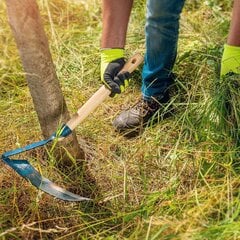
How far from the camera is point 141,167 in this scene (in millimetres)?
1715

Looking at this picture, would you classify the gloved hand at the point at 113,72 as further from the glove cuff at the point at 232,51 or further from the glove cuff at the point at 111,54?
the glove cuff at the point at 232,51

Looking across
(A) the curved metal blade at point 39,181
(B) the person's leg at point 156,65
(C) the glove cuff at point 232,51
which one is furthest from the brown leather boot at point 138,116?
(A) the curved metal blade at point 39,181

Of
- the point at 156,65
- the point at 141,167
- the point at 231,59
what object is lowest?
the point at 141,167

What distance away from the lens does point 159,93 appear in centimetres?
208

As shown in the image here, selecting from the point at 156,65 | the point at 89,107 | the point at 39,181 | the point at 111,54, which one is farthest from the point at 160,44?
the point at 39,181

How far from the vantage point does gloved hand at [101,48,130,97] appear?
5.84 feet

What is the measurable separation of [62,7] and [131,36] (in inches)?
24.5

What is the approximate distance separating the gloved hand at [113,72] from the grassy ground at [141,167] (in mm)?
237

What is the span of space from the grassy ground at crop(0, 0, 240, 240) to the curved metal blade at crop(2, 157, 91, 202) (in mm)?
39

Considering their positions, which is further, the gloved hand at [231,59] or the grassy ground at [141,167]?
the gloved hand at [231,59]

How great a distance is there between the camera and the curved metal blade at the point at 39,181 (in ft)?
5.00

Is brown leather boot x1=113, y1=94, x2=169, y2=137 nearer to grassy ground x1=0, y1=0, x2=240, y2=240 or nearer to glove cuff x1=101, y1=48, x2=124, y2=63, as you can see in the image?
grassy ground x1=0, y1=0, x2=240, y2=240

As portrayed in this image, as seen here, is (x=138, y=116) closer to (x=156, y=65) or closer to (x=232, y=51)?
(x=156, y=65)

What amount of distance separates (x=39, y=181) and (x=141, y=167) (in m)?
0.38
